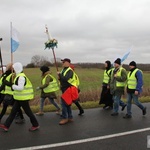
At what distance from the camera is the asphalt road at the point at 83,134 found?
5.70 metres

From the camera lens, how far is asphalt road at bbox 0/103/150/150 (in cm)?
570

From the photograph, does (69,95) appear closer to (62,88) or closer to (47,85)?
(62,88)

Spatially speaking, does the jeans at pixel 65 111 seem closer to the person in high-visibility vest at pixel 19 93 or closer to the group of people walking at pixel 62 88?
the group of people walking at pixel 62 88

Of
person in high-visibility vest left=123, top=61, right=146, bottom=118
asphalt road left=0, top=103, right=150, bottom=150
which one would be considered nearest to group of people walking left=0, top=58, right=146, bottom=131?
person in high-visibility vest left=123, top=61, right=146, bottom=118

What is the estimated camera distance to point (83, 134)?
655cm

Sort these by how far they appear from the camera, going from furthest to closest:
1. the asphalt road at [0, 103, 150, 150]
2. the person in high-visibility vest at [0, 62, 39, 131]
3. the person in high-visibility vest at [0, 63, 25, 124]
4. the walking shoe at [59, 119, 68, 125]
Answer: the walking shoe at [59, 119, 68, 125] → the person in high-visibility vest at [0, 63, 25, 124] → the person in high-visibility vest at [0, 62, 39, 131] → the asphalt road at [0, 103, 150, 150]

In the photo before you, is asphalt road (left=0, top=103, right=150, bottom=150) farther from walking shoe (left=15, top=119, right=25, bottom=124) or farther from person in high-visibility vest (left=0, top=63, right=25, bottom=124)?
person in high-visibility vest (left=0, top=63, right=25, bottom=124)

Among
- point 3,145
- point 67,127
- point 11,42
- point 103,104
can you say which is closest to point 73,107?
point 103,104

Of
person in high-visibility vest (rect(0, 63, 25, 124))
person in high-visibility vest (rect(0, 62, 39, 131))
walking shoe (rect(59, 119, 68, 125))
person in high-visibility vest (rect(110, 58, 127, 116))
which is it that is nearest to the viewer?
person in high-visibility vest (rect(0, 62, 39, 131))

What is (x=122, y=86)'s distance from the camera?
8.97 meters

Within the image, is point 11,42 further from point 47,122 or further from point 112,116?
point 112,116

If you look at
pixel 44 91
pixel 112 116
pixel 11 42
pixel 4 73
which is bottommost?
pixel 112 116

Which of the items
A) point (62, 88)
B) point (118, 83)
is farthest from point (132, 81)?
point (62, 88)

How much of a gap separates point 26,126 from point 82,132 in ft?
5.14
